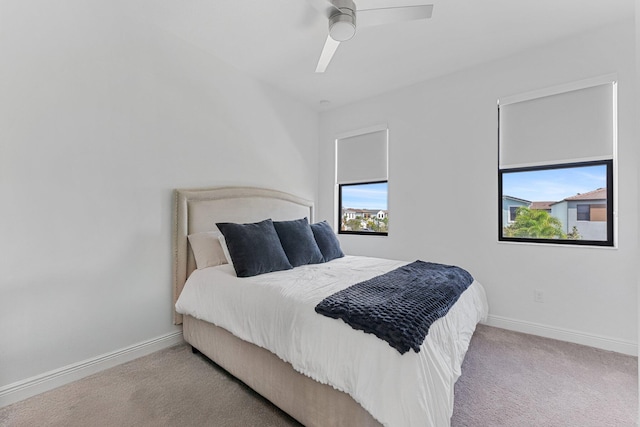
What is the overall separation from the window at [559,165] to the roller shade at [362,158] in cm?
134

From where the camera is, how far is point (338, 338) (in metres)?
1.36

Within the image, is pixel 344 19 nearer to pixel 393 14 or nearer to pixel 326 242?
pixel 393 14

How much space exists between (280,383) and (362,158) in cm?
307

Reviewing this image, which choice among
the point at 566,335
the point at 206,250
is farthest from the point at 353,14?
the point at 566,335

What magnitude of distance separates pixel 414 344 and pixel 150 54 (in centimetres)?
291

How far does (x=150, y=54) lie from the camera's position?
2.45 m

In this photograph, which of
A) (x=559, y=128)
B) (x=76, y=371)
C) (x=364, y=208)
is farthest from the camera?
(x=364, y=208)

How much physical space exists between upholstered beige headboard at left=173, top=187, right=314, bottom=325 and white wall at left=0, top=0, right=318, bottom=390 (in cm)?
10

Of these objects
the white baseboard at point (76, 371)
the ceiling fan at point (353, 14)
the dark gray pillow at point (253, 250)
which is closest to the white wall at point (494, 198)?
the ceiling fan at point (353, 14)

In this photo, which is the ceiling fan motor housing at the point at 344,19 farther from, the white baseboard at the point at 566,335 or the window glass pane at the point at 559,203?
the white baseboard at the point at 566,335

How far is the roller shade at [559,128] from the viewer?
249 cm

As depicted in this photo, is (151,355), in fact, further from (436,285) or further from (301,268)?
(436,285)

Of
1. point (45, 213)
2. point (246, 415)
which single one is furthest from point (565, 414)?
point (45, 213)

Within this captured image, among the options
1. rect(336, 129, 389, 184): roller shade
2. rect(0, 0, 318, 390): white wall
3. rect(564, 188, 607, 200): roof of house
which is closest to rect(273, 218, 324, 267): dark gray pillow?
rect(0, 0, 318, 390): white wall
